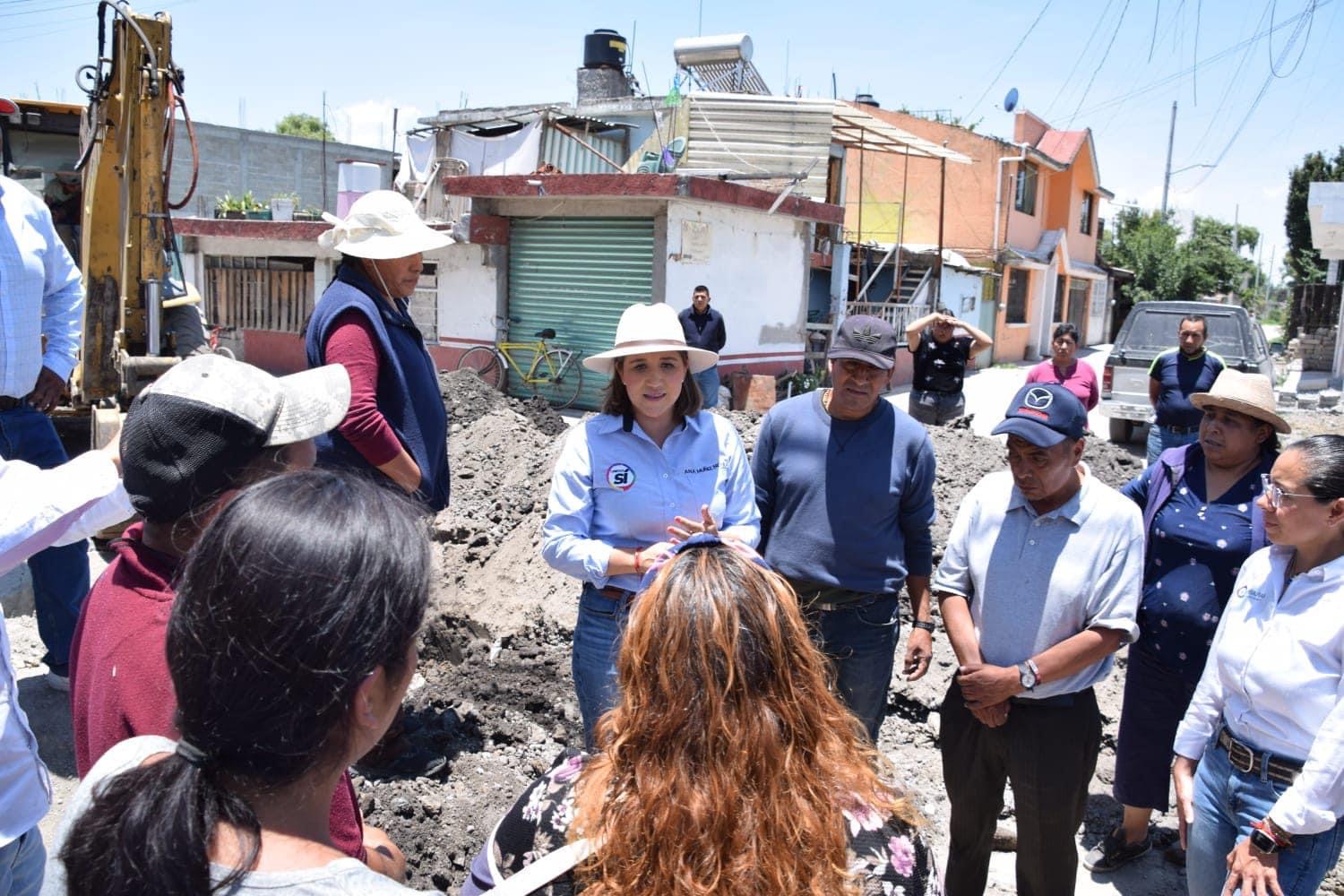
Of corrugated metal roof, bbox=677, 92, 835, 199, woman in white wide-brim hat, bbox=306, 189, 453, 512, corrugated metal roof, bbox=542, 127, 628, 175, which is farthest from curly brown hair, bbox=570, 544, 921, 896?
corrugated metal roof, bbox=542, 127, 628, 175

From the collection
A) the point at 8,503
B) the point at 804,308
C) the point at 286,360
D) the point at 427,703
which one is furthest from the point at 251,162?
the point at 8,503

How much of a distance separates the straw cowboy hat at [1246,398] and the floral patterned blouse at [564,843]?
2.50 m

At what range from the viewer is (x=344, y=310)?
11.4ft

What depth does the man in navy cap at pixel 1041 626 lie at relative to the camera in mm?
2953

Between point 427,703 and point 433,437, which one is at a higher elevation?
point 433,437

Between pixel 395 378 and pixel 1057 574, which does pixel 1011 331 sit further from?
pixel 395 378

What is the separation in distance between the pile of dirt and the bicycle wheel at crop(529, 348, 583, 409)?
4057 millimetres

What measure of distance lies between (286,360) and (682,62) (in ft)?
34.3

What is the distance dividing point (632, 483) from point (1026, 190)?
28.0 m

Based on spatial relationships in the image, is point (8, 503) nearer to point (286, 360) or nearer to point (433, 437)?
point (433, 437)

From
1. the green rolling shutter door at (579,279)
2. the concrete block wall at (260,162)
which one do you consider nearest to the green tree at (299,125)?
the concrete block wall at (260,162)

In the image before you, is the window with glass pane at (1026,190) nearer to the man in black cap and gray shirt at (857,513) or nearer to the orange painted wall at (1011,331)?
the orange painted wall at (1011,331)

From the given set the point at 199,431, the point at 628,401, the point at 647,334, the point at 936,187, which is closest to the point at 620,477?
the point at 628,401

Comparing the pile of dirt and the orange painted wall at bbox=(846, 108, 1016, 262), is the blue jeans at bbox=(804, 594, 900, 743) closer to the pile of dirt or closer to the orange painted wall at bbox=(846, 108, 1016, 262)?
the pile of dirt
